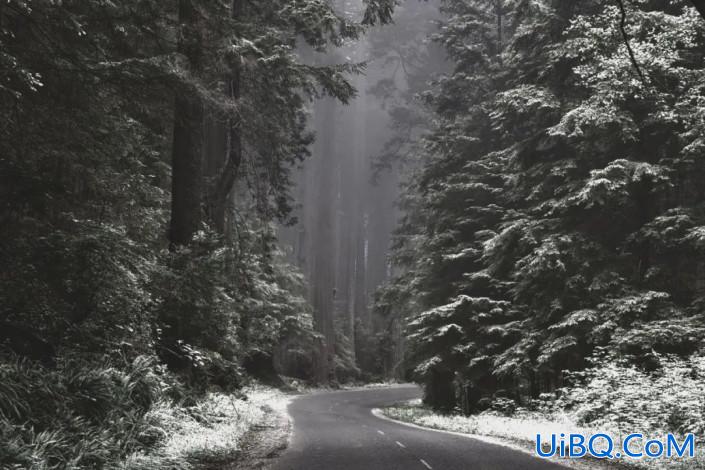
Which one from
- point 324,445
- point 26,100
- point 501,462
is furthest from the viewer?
point 324,445

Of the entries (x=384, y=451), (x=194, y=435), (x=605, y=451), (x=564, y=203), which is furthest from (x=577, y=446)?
(x=194, y=435)

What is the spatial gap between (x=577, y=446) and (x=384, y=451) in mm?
4017

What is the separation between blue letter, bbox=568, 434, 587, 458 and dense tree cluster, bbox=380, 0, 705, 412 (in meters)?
2.22

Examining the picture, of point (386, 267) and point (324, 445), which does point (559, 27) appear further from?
point (386, 267)

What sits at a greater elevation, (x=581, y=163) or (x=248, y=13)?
(x=248, y=13)

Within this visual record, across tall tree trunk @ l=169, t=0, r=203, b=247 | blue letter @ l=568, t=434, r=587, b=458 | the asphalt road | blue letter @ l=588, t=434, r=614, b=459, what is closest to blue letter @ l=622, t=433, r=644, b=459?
blue letter @ l=588, t=434, r=614, b=459

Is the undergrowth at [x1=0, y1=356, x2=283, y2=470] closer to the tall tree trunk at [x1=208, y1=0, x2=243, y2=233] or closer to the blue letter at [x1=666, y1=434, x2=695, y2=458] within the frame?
the blue letter at [x1=666, y1=434, x2=695, y2=458]

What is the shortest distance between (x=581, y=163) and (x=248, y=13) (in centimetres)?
1182

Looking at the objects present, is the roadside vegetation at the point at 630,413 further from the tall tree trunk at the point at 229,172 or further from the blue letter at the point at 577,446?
the tall tree trunk at the point at 229,172

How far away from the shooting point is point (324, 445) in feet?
41.0

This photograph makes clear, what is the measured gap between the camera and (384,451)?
1150cm

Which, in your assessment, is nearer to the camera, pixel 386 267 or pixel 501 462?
pixel 501 462

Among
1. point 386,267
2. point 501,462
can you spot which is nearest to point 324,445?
point 501,462

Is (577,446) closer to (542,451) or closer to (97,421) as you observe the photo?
(542,451)
